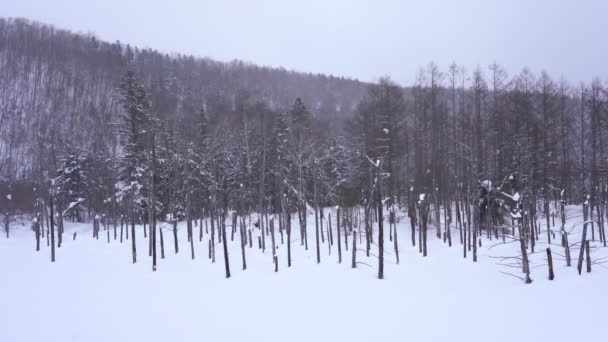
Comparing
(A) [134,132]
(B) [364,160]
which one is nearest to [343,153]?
(B) [364,160]

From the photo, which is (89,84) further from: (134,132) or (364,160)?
(364,160)

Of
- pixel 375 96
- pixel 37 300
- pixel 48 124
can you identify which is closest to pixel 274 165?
pixel 375 96

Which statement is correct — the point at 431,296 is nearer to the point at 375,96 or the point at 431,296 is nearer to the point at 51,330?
the point at 51,330

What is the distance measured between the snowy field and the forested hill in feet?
192

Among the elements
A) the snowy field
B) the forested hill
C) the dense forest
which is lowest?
the snowy field

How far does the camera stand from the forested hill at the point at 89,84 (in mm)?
79375

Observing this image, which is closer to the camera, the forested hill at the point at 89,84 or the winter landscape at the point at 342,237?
the winter landscape at the point at 342,237

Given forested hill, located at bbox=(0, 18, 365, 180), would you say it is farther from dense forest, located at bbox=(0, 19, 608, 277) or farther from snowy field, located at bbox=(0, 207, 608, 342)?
snowy field, located at bbox=(0, 207, 608, 342)

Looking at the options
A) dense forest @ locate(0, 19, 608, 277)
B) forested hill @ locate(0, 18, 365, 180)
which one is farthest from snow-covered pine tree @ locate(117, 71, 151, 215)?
forested hill @ locate(0, 18, 365, 180)

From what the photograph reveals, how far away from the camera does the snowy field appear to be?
9.72m

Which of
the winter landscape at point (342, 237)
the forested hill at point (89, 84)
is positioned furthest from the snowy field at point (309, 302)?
the forested hill at point (89, 84)

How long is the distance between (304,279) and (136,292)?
750 centimetres

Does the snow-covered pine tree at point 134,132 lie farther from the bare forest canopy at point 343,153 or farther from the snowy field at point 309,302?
the snowy field at point 309,302

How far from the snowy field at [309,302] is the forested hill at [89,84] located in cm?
5838
